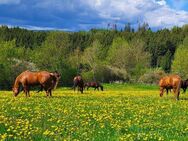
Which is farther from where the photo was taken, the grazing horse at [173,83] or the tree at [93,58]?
the tree at [93,58]

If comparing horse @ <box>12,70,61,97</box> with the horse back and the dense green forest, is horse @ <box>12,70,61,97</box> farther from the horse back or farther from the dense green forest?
the dense green forest

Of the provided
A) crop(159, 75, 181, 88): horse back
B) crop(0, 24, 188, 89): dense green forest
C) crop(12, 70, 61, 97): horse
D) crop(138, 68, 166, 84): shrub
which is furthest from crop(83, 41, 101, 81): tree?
crop(12, 70, 61, 97): horse

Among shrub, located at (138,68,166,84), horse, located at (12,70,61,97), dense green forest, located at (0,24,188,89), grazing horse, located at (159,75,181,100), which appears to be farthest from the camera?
shrub, located at (138,68,166,84)

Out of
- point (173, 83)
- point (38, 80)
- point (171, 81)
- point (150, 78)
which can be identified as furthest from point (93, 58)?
point (38, 80)

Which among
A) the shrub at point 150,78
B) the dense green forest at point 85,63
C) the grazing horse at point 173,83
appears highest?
the dense green forest at point 85,63

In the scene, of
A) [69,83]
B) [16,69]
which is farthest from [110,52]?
[16,69]

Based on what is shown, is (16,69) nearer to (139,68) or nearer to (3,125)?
(139,68)

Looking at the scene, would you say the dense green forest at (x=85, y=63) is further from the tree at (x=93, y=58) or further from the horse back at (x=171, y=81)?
the horse back at (x=171, y=81)

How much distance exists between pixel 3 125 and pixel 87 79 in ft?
363

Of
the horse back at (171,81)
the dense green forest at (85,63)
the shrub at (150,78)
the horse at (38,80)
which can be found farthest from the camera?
→ the shrub at (150,78)

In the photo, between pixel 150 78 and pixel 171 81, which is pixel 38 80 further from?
pixel 150 78

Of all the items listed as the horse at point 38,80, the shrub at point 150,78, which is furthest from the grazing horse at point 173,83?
the shrub at point 150,78

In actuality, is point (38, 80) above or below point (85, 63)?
below

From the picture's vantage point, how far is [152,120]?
18.7m
